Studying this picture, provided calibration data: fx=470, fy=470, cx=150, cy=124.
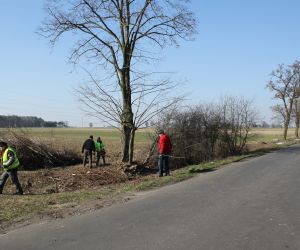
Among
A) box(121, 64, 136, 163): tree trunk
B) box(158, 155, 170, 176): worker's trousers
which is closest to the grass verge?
box(158, 155, 170, 176): worker's trousers

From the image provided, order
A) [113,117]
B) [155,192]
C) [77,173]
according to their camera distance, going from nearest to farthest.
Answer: [155,192] < [77,173] < [113,117]

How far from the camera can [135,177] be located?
781 inches

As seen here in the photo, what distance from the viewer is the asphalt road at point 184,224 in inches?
289

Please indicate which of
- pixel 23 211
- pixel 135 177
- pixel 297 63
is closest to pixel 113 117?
pixel 135 177

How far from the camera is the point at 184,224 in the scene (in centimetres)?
866

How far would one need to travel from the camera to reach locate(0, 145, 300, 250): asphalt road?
24.1 ft

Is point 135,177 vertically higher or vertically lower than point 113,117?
lower

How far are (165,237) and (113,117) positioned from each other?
1514 centimetres

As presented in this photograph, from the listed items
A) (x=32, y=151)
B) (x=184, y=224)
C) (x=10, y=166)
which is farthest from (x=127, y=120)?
(x=184, y=224)

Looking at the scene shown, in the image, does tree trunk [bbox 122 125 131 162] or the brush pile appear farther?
the brush pile

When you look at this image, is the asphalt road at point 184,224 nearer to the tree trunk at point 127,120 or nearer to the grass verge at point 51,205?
the grass verge at point 51,205

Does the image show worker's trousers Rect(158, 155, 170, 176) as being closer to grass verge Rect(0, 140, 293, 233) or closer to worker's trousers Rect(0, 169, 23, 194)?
grass verge Rect(0, 140, 293, 233)

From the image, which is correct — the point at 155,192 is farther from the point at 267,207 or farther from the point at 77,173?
the point at 77,173

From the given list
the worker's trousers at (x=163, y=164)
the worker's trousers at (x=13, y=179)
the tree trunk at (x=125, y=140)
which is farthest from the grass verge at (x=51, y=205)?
the tree trunk at (x=125, y=140)
